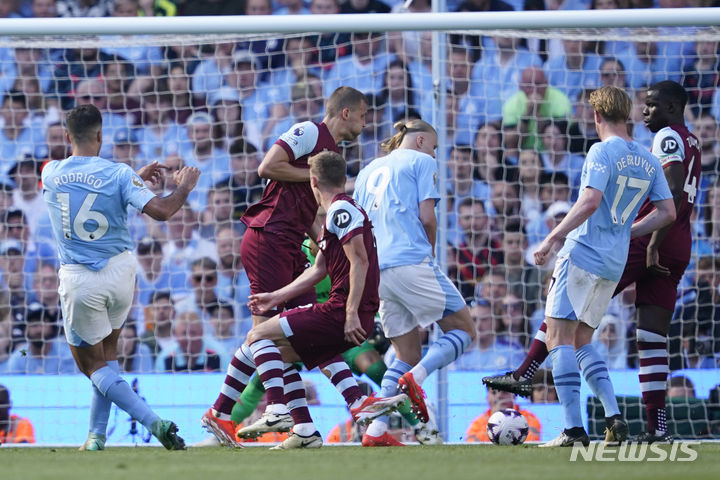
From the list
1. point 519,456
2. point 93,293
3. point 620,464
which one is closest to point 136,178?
point 93,293

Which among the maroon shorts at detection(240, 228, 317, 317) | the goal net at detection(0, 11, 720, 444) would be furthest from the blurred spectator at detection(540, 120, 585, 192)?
the maroon shorts at detection(240, 228, 317, 317)

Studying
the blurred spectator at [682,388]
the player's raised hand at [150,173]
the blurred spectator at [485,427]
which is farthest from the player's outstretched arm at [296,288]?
the blurred spectator at [682,388]

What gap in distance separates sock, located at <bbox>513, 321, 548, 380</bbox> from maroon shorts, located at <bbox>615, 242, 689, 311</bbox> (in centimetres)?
55

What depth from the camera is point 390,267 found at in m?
6.04

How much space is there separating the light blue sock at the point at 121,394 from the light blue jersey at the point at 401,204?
1.53m

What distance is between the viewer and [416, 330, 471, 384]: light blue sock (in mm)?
5828

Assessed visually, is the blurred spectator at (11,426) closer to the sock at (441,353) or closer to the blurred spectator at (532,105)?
the sock at (441,353)

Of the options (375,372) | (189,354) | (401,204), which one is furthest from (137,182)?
(189,354)

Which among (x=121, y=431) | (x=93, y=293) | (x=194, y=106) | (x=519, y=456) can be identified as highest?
(x=194, y=106)

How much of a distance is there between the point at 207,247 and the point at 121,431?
2119mm

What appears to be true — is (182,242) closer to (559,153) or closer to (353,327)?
(559,153)

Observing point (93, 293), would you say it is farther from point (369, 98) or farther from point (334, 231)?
point (369, 98)

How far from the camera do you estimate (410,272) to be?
6.00 metres

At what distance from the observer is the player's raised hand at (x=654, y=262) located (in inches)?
237
